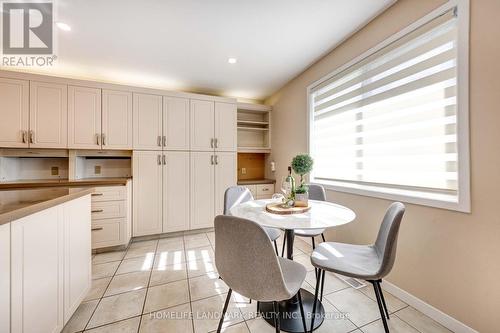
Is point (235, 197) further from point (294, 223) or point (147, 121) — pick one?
point (147, 121)

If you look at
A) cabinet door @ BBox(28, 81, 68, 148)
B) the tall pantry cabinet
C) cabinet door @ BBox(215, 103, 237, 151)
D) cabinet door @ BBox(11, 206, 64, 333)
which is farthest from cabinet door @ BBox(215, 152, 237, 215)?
cabinet door @ BBox(11, 206, 64, 333)

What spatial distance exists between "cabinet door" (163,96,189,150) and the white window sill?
236cm

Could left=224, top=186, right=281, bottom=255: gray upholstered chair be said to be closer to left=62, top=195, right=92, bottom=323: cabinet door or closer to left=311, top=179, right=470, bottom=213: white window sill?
left=311, top=179, right=470, bottom=213: white window sill

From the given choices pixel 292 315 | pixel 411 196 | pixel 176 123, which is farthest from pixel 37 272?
pixel 411 196

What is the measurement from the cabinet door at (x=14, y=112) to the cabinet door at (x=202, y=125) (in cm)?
200

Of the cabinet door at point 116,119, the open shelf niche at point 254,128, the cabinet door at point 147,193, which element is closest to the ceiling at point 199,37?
the cabinet door at point 116,119

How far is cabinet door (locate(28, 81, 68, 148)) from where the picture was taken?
2457 millimetres

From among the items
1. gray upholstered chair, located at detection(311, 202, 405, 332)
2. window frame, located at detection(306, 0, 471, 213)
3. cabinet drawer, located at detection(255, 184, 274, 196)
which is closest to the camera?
gray upholstered chair, located at detection(311, 202, 405, 332)

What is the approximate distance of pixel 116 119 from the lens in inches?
109

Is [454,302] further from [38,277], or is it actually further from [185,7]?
[185,7]

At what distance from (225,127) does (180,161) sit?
3.13 ft

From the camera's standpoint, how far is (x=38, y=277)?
1.04m

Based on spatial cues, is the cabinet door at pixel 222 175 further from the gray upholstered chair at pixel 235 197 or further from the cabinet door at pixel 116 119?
the cabinet door at pixel 116 119

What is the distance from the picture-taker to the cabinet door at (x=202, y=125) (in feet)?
10.4
